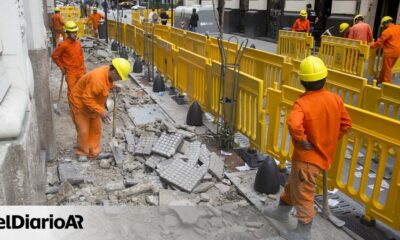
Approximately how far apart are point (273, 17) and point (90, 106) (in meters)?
18.6

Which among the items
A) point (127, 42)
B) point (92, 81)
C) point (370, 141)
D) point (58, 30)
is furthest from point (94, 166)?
point (127, 42)

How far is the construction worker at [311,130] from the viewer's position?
3527 mm

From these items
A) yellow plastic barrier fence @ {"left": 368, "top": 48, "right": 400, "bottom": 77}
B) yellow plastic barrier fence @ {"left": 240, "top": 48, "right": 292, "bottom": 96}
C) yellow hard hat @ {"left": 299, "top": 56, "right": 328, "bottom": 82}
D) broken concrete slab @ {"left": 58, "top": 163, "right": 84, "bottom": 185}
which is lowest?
broken concrete slab @ {"left": 58, "top": 163, "right": 84, "bottom": 185}

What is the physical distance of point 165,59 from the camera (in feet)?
33.6

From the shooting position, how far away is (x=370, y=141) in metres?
3.93

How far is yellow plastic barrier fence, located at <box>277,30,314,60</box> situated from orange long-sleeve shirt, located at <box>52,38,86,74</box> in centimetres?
758

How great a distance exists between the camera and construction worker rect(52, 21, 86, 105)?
24.9ft

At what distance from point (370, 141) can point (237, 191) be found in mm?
1732

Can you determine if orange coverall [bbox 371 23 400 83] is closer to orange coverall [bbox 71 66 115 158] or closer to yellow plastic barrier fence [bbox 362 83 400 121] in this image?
yellow plastic barrier fence [bbox 362 83 400 121]

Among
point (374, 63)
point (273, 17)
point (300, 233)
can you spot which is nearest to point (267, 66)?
point (300, 233)

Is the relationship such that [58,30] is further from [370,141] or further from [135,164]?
[370,141]

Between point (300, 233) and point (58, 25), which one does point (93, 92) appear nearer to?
point (300, 233)

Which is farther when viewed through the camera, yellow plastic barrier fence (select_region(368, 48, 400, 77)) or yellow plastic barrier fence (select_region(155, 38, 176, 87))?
yellow plastic barrier fence (select_region(368, 48, 400, 77))

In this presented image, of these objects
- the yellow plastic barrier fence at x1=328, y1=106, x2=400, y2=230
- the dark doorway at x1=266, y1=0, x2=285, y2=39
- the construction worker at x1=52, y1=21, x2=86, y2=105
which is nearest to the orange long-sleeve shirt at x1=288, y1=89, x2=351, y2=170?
the yellow plastic barrier fence at x1=328, y1=106, x2=400, y2=230
